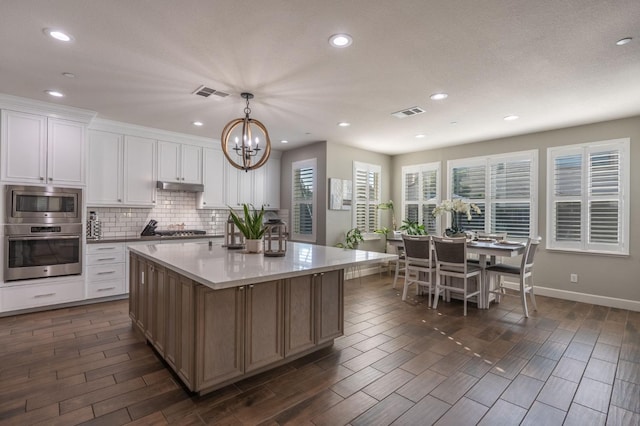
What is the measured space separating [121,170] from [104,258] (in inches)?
52.4

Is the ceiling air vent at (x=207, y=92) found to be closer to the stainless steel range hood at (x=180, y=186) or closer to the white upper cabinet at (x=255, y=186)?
the stainless steel range hood at (x=180, y=186)

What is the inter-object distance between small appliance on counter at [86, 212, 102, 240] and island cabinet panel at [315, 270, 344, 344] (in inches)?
144

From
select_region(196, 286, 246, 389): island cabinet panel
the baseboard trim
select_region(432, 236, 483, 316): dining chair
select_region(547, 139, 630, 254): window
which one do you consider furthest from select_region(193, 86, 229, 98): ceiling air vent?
the baseboard trim

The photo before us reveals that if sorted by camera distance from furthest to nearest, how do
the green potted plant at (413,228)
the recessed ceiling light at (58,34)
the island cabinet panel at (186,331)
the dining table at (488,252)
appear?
the green potted plant at (413,228)
the dining table at (488,252)
the recessed ceiling light at (58,34)
the island cabinet panel at (186,331)

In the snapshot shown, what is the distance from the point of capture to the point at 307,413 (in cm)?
205

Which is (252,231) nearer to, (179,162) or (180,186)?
(180,186)

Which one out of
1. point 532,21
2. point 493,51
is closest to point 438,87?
point 493,51

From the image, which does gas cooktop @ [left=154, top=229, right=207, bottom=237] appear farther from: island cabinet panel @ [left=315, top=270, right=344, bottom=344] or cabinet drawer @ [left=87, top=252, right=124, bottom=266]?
island cabinet panel @ [left=315, top=270, right=344, bottom=344]

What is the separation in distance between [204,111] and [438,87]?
286 cm

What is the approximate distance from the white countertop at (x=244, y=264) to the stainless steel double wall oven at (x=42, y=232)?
1.82 m

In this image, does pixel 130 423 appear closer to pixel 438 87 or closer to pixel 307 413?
pixel 307 413

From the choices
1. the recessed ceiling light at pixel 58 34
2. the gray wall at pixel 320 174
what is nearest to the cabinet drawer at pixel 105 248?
the recessed ceiling light at pixel 58 34

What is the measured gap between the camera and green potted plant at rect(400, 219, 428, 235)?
6.37 meters

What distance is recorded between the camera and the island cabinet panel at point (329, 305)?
2.82 meters
